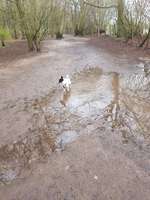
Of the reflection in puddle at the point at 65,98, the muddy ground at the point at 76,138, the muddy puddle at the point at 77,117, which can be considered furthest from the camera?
the reflection in puddle at the point at 65,98

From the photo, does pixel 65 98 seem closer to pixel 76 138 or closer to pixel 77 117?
pixel 77 117

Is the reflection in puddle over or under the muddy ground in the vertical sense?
over

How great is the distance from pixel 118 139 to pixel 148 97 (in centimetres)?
264

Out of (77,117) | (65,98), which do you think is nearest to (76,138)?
(77,117)

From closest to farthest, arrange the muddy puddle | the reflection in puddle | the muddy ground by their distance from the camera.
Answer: the muddy ground < the muddy puddle < the reflection in puddle

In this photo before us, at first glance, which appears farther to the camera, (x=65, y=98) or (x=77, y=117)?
(x=65, y=98)

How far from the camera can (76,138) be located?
4926 mm

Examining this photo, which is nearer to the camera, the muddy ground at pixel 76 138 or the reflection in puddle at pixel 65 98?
the muddy ground at pixel 76 138

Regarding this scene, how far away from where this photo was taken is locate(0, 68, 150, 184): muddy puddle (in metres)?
4.52

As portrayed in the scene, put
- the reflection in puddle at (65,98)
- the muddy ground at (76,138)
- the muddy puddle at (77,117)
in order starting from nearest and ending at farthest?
the muddy ground at (76,138), the muddy puddle at (77,117), the reflection in puddle at (65,98)

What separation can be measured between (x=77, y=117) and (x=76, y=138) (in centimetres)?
96

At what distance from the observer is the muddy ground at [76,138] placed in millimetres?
3672

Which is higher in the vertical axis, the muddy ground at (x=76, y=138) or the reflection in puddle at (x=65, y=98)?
the reflection in puddle at (x=65, y=98)

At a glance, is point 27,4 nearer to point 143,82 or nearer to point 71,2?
point 143,82
